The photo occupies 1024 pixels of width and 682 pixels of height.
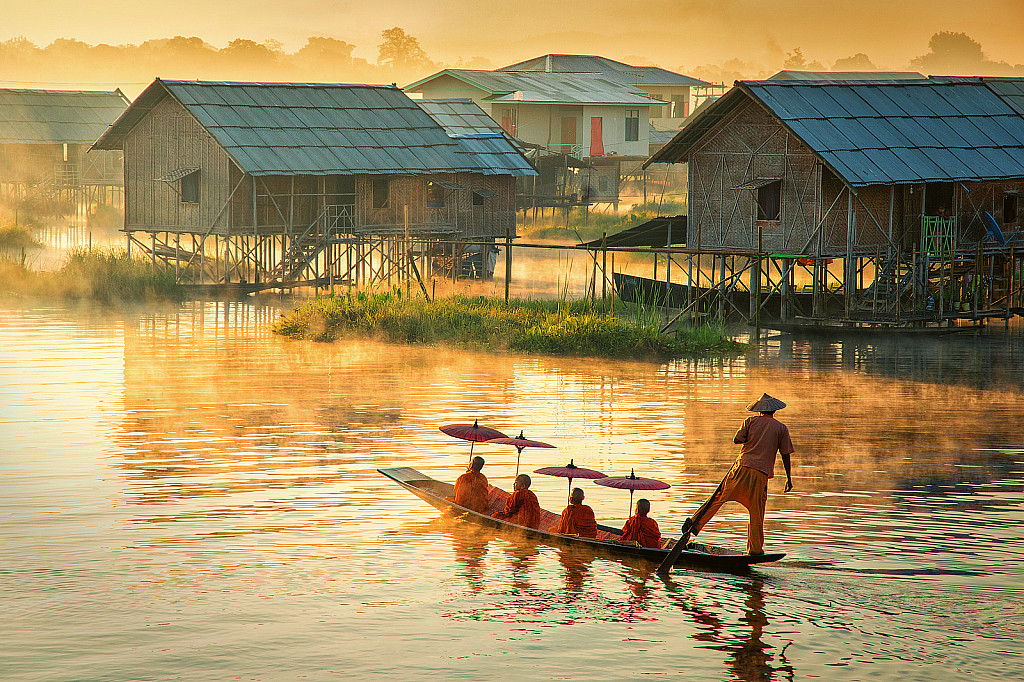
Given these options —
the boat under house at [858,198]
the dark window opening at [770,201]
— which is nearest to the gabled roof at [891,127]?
the boat under house at [858,198]

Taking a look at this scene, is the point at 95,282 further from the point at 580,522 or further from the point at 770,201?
the point at 580,522

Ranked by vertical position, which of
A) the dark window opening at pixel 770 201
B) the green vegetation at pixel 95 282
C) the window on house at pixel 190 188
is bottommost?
the green vegetation at pixel 95 282

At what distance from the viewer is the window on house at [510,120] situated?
2087 inches

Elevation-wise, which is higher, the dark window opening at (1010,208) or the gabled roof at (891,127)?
the gabled roof at (891,127)

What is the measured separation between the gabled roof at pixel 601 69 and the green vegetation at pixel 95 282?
4055 cm

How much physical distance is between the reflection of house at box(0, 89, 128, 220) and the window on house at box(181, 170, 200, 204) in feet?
65.8

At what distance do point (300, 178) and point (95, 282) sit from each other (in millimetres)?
6034

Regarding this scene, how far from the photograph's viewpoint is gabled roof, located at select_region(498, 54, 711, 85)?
69.4 meters

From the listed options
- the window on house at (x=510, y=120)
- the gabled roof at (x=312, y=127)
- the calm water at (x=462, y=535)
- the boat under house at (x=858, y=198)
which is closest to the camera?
the calm water at (x=462, y=535)

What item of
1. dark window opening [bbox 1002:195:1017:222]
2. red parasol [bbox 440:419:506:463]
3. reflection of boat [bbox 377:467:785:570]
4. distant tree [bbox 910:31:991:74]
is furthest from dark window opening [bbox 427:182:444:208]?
distant tree [bbox 910:31:991:74]

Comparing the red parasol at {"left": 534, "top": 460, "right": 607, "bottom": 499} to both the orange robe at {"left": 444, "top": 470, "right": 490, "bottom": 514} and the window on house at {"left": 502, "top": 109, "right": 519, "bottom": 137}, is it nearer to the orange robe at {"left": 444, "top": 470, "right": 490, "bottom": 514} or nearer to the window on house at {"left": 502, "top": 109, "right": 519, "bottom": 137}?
the orange robe at {"left": 444, "top": 470, "right": 490, "bottom": 514}

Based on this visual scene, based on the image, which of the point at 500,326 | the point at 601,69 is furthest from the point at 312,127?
the point at 601,69

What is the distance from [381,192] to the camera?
33125 millimetres

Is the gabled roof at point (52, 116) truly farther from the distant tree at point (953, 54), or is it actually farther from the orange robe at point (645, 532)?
the distant tree at point (953, 54)
